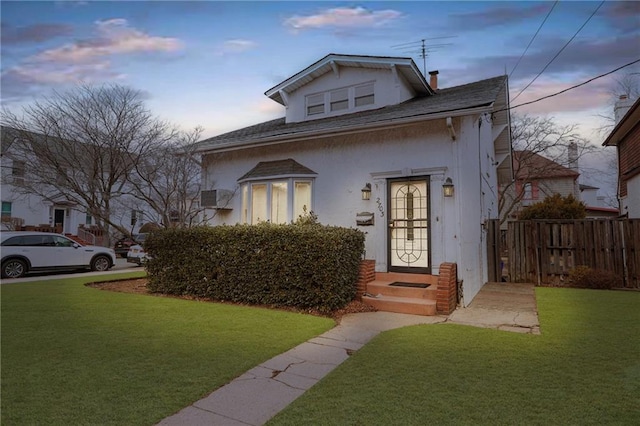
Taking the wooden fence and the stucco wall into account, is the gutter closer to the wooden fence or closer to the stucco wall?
the stucco wall

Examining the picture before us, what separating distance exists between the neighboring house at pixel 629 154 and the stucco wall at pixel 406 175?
6.43 m

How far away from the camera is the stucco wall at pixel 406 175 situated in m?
7.43

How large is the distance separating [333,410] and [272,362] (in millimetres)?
1312

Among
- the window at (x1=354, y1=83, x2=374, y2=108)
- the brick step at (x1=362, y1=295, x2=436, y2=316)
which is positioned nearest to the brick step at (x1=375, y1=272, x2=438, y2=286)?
the brick step at (x1=362, y1=295, x2=436, y2=316)

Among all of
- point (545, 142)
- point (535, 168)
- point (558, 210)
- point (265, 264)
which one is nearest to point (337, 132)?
point (265, 264)

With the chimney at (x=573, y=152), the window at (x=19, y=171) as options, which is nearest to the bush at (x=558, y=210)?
the chimney at (x=573, y=152)

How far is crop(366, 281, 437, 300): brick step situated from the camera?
6.77 meters

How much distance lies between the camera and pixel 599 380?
133 inches

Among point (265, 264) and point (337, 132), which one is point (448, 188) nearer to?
point (337, 132)

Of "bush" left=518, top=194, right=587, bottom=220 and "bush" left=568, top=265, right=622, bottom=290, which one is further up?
"bush" left=518, top=194, right=587, bottom=220

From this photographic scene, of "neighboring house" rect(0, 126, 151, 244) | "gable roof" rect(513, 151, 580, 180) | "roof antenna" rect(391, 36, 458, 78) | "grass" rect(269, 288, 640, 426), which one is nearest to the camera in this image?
"grass" rect(269, 288, 640, 426)

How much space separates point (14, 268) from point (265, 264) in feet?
34.4

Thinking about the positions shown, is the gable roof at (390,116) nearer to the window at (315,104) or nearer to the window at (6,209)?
the window at (315,104)

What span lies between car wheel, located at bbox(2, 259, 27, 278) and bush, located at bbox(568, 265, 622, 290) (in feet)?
55.7
